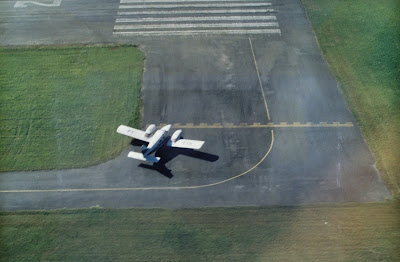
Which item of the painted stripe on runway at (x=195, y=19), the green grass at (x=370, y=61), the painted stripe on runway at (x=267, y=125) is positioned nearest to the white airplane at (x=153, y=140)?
the painted stripe on runway at (x=267, y=125)

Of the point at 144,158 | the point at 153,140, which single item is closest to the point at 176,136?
the point at 153,140

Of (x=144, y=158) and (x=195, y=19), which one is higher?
(x=195, y=19)

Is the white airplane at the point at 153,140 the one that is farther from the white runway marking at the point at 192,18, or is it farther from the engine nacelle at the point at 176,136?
the white runway marking at the point at 192,18

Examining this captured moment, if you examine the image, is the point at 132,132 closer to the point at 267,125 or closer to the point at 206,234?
the point at 206,234

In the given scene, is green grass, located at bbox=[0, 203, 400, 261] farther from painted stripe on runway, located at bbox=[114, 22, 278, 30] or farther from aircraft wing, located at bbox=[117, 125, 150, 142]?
painted stripe on runway, located at bbox=[114, 22, 278, 30]

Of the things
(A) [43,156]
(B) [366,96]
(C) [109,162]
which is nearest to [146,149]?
(C) [109,162]

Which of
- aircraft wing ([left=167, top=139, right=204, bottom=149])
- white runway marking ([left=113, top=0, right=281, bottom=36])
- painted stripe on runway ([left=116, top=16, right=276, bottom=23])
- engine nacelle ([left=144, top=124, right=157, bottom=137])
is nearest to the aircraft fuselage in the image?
engine nacelle ([left=144, top=124, right=157, bottom=137])
